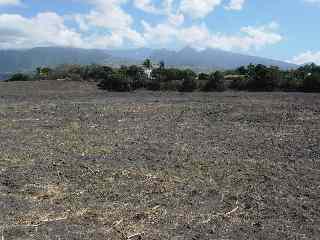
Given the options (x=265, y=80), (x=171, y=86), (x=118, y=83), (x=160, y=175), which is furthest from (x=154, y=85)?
(x=160, y=175)

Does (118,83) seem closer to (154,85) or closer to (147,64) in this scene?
(154,85)

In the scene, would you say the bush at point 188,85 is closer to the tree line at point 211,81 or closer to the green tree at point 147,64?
the tree line at point 211,81

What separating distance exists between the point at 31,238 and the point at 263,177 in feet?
13.4

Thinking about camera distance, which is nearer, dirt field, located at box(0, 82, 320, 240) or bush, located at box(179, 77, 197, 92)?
dirt field, located at box(0, 82, 320, 240)

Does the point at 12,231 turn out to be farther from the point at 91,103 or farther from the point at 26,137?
the point at 91,103

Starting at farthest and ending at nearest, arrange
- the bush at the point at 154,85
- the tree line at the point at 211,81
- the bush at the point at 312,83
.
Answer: the bush at the point at 154,85 < the tree line at the point at 211,81 < the bush at the point at 312,83

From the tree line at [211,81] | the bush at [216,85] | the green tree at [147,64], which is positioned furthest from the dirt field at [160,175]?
the green tree at [147,64]

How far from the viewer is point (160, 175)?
8969 millimetres

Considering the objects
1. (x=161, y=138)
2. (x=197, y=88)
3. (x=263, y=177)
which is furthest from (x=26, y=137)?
(x=197, y=88)

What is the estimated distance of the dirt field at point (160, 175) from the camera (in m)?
6.57

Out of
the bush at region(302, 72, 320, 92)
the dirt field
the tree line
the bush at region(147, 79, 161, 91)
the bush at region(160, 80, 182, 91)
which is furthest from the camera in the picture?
the bush at region(147, 79, 161, 91)

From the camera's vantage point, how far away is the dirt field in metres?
6.57

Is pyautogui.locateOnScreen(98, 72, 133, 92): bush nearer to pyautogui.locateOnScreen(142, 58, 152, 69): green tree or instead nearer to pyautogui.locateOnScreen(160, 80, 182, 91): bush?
pyautogui.locateOnScreen(160, 80, 182, 91): bush

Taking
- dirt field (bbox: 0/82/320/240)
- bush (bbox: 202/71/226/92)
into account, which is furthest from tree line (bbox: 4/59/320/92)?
dirt field (bbox: 0/82/320/240)
